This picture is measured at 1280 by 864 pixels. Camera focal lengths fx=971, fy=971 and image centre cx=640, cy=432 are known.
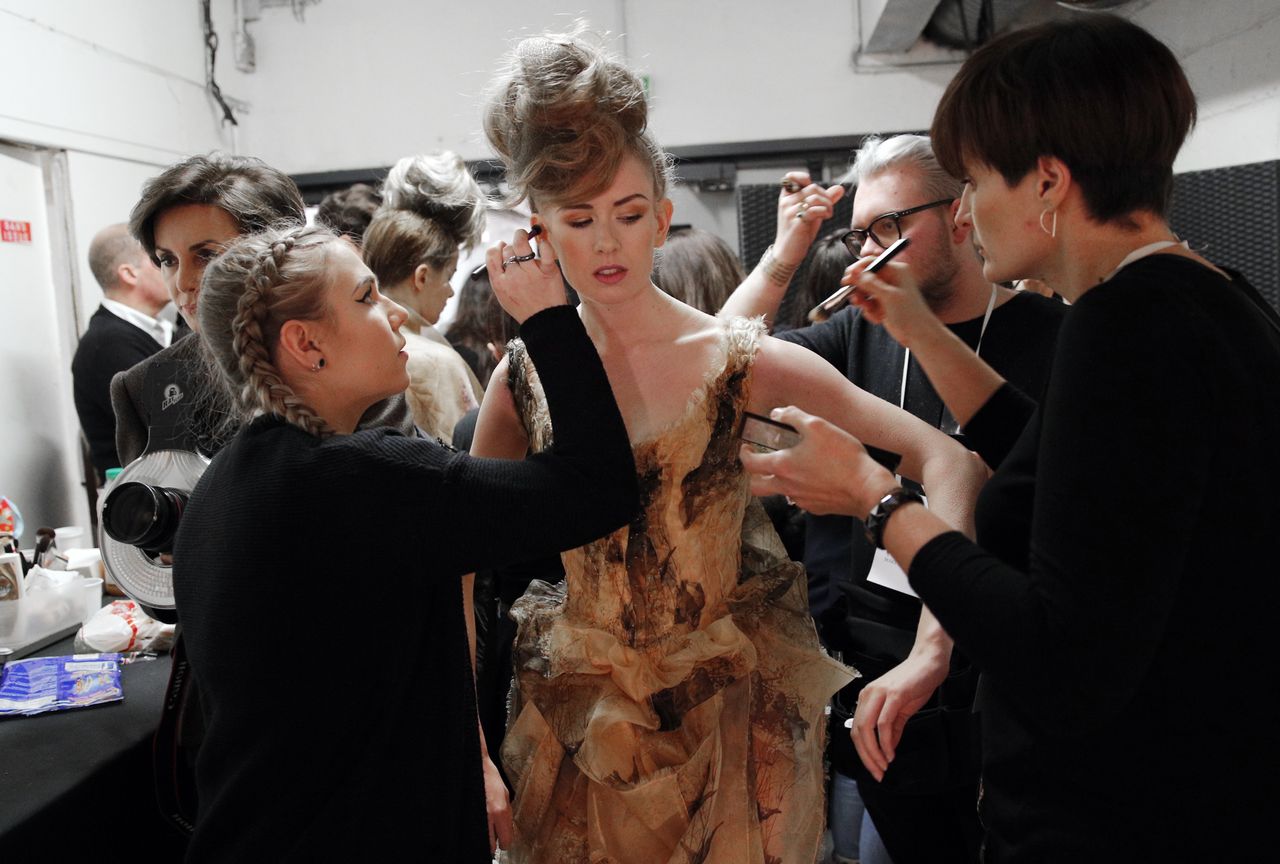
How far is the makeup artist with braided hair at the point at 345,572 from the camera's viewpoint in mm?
1082

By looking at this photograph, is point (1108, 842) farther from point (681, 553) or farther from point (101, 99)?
point (101, 99)

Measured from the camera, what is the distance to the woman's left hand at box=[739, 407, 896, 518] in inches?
40.2

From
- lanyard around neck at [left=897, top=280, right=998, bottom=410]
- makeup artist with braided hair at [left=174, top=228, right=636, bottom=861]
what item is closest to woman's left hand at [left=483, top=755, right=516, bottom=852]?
makeup artist with braided hair at [left=174, top=228, right=636, bottom=861]

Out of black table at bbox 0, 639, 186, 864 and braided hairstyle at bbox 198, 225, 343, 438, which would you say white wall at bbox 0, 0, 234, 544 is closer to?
black table at bbox 0, 639, 186, 864

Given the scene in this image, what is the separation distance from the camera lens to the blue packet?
1.91 ft

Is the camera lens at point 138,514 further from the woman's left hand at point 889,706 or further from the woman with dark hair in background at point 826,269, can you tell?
the woman with dark hair in background at point 826,269

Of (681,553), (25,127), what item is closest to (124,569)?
(681,553)

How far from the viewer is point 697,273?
2.63 metres

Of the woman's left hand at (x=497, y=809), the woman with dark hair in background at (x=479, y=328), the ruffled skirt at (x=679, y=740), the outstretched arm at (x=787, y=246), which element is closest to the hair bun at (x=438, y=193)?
the woman with dark hair in background at (x=479, y=328)

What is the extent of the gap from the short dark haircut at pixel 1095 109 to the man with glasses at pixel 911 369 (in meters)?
0.71

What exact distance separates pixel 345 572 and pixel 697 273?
5.65 ft

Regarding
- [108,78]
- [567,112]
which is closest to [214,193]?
[567,112]

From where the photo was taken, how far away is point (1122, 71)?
0.97 metres

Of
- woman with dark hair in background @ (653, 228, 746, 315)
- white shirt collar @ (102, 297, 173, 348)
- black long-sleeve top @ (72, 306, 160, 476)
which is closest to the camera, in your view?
woman with dark hair in background @ (653, 228, 746, 315)
